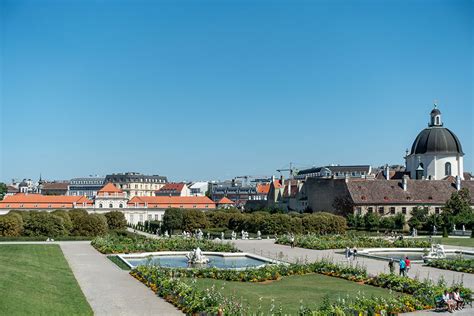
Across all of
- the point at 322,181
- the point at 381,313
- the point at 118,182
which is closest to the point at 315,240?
the point at 381,313

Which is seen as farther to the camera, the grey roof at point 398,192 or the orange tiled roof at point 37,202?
the orange tiled roof at point 37,202

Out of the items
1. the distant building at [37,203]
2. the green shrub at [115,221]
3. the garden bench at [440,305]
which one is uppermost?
the distant building at [37,203]

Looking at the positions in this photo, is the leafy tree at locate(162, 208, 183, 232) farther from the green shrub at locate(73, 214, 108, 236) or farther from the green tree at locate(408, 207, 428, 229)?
the green tree at locate(408, 207, 428, 229)

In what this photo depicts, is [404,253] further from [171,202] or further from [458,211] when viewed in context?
[171,202]

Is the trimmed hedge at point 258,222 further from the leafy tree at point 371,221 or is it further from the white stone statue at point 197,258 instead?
the white stone statue at point 197,258

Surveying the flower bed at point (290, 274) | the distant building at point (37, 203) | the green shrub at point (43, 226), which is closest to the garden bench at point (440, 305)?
the flower bed at point (290, 274)

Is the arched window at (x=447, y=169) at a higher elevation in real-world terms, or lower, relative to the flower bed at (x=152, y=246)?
higher

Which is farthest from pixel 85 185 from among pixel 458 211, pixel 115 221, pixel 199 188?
pixel 458 211

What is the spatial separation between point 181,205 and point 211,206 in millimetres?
4902

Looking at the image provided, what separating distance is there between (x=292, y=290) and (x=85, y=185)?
515 ft

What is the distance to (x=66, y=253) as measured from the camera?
40188 mm

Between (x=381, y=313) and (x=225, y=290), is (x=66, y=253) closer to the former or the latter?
(x=225, y=290)

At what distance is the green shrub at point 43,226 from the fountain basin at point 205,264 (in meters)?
19.3

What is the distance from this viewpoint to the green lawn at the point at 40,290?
62.6ft
